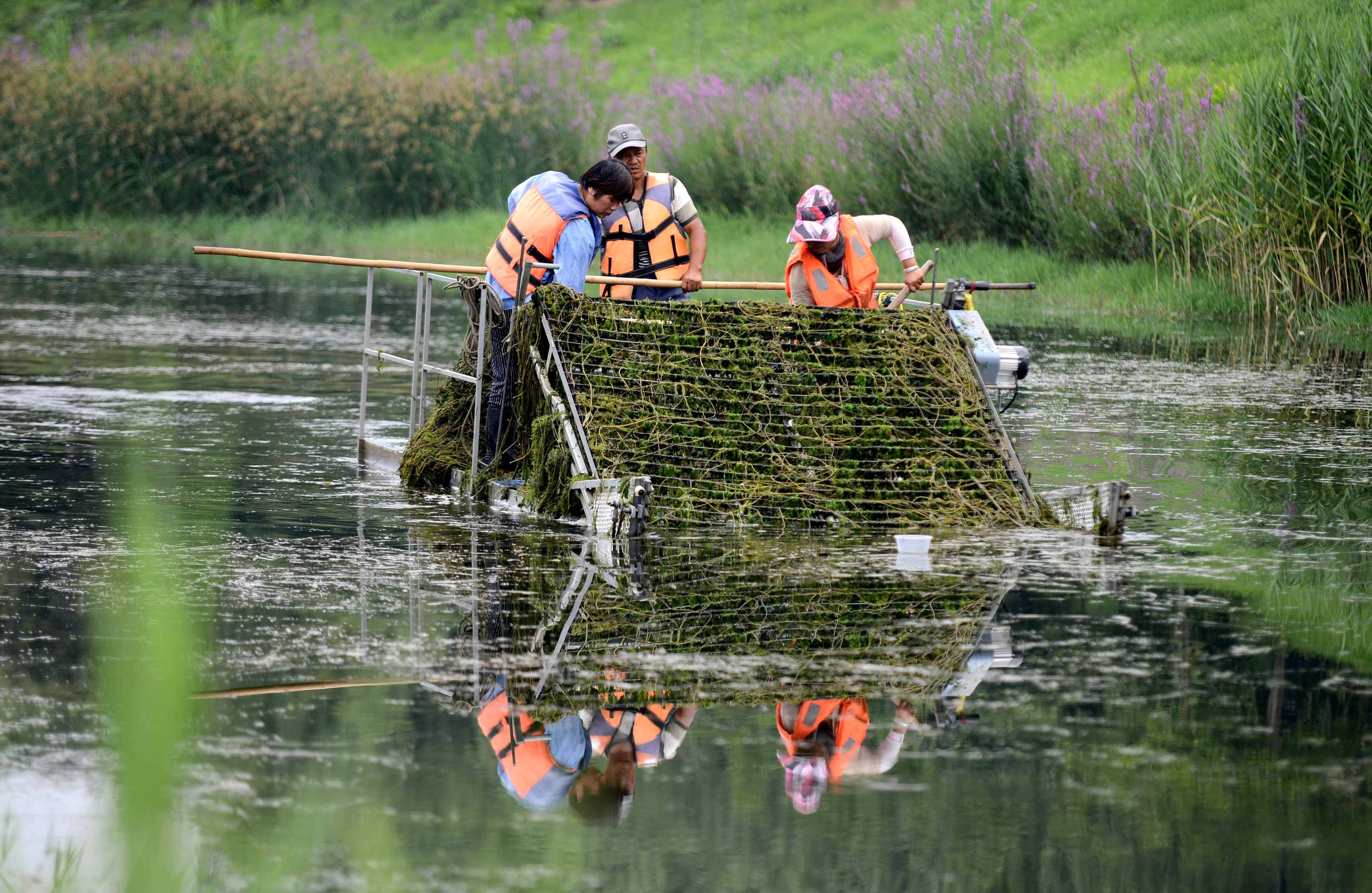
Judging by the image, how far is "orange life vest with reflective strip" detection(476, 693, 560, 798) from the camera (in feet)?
17.2

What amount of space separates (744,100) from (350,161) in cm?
918

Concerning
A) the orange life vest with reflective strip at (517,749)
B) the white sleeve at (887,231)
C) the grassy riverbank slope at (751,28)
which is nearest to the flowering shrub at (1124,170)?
the grassy riverbank slope at (751,28)

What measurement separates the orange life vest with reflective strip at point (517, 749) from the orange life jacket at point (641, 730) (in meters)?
0.17

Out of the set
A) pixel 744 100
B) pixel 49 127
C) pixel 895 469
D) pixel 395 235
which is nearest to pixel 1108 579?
pixel 895 469

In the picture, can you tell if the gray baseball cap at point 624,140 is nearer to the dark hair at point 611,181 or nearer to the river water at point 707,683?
the dark hair at point 611,181

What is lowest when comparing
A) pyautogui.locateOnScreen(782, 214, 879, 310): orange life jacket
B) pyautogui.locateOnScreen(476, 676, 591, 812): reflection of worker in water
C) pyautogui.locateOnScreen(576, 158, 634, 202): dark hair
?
pyautogui.locateOnScreen(476, 676, 591, 812): reflection of worker in water

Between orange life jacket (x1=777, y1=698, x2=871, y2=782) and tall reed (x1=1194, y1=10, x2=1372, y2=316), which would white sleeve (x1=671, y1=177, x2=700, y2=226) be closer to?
orange life jacket (x1=777, y1=698, x2=871, y2=782)

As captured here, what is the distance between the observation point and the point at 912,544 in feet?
28.2

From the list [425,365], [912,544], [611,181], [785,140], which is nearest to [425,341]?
[425,365]

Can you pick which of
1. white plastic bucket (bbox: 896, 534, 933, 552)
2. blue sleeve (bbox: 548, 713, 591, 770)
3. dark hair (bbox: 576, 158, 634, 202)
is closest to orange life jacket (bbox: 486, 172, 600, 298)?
dark hair (bbox: 576, 158, 634, 202)

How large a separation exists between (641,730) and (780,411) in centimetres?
451

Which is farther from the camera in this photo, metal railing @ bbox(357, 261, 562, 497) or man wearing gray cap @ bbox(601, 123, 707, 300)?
man wearing gray cap @ bbox(601, 123, 707, 300)

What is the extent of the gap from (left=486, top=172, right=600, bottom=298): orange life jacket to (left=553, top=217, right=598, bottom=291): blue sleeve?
1.4 inches

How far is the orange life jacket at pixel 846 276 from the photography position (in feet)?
35.6
